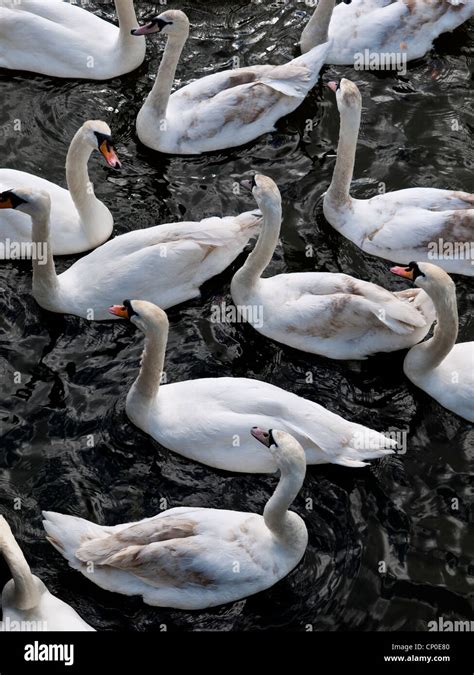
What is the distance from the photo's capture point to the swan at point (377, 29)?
1512 cm

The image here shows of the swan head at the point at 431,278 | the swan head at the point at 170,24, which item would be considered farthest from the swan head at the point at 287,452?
the swan head at the point at 170,24

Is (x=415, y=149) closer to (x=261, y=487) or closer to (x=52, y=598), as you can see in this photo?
(x=261, y=487)

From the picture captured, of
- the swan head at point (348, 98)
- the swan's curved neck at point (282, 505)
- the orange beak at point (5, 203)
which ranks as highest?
the swan head at point (348, 98)

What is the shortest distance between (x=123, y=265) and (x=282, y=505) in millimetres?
3333

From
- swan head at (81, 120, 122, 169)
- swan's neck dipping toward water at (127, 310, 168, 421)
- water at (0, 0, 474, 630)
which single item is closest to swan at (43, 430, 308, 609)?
water at (0, 0, 474, 630)

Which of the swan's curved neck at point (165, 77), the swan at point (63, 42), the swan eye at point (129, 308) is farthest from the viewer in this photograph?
the swan at point (63, 42)

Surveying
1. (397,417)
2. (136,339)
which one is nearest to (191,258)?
(136,339)

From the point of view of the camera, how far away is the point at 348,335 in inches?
474

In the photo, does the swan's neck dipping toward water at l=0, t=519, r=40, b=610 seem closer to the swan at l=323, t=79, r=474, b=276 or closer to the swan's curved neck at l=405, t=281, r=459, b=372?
the swan's curved neck at l=405, t=281, r=459, b=372

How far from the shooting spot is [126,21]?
47.4 ft

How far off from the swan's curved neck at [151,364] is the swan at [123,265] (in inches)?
46.9

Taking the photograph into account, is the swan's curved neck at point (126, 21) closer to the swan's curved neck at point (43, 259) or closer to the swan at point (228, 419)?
the swan's curved neck at point (43, 259)

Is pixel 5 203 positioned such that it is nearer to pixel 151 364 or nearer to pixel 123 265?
pixel 123 265

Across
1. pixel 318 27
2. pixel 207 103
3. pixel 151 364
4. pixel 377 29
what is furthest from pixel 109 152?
pixel 377 29
